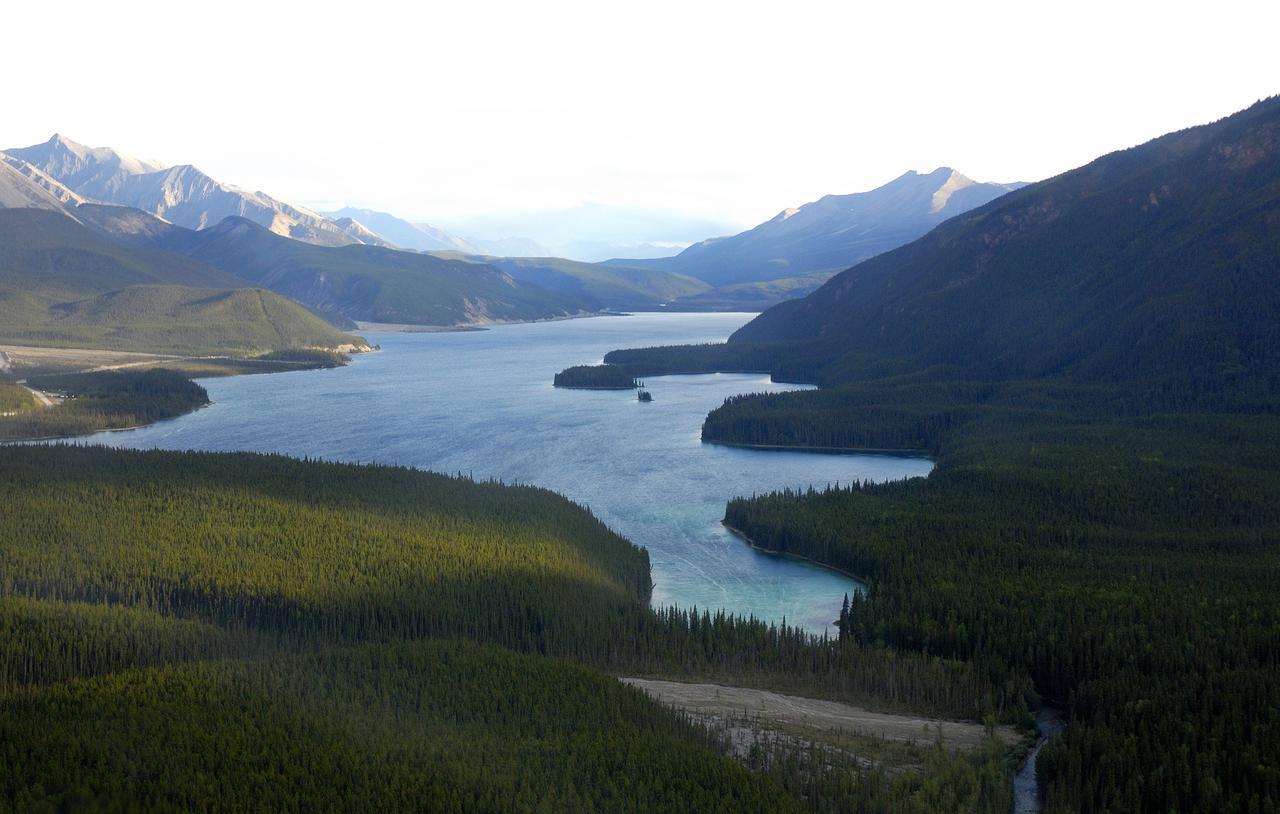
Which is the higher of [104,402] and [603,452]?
[104,402]

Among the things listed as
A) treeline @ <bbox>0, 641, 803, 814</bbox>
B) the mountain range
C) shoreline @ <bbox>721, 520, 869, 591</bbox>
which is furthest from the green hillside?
treeline @ <bbox>0, 641, 803, 814</bbox>

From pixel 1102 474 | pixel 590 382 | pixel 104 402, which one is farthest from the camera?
pixel 590 382

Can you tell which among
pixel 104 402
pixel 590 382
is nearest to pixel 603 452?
pixel 104 402

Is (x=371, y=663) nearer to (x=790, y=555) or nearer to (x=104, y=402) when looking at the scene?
(x=790, y=555)

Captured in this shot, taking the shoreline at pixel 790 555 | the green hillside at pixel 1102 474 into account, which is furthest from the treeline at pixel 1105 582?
the shoreline at pixel 790 555

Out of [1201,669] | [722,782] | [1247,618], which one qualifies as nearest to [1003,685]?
[1201,669]

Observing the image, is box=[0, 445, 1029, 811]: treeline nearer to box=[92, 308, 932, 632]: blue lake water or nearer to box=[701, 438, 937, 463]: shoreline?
box=[92, 308, 932, 632]: blue lake water
